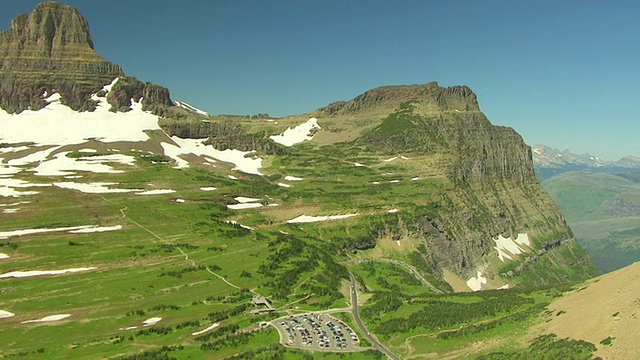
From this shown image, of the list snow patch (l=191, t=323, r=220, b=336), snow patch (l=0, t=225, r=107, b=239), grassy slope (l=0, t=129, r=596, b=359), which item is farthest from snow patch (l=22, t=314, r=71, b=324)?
snow patch (l=0, t=225, r=107, b=239)

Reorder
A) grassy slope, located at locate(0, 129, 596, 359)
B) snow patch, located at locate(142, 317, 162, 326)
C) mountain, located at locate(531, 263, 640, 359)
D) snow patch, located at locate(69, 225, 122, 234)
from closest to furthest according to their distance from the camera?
1. mountain, located at locate(531, 263, 640, 359)
2. grassy slope, located at locate(0, 129, 596, 359)
3. snow patch, located at locate(142, 317, 162, 326)
4. snow patch, located at locate(69, 225, 122, 234)

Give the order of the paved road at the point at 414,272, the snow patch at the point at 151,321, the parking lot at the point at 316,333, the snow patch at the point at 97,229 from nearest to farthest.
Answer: the parking lot at the point at 316,333 < the snow patch at the point at 151,321 < the snow patch at the point at 97,229 < the paved road at the point at 414,272

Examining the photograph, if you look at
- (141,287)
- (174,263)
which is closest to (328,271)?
(174,263)

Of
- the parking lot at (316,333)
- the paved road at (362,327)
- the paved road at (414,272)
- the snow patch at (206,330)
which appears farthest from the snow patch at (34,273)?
the paved road at (414,272)

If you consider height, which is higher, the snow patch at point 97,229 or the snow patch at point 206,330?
the snow patch at point 97,229

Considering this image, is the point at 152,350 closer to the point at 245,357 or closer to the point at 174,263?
the point at 245,357

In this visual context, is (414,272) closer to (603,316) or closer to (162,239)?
(162,239)

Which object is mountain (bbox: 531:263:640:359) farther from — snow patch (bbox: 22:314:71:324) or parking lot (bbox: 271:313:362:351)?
snow patch (bbox: 22:314:71:324)

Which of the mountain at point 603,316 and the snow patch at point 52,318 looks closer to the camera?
the mountain at point 603,316

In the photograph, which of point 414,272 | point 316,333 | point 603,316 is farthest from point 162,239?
point 603,316

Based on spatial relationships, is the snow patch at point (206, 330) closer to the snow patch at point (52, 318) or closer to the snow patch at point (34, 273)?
the snow patch at point (52, 318)
